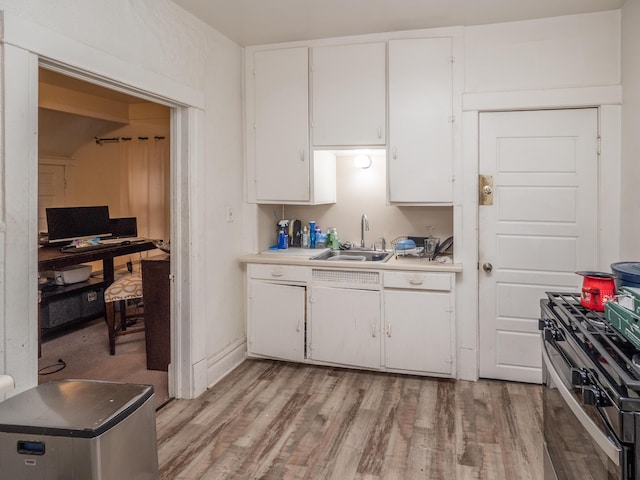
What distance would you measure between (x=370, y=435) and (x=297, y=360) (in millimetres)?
1087

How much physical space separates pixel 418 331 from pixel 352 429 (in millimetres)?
919

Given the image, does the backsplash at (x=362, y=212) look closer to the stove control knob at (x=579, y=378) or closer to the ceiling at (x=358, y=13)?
the ceiling at (x=358, y=13)

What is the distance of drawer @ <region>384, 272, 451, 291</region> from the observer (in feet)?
10.3

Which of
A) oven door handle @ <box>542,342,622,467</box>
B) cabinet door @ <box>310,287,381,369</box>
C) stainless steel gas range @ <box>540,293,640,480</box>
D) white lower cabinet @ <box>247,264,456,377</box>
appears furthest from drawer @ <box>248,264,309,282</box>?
oven door handle @ <box>542,342,622,467</box>

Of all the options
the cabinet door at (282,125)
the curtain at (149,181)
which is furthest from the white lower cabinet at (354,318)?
the curtain at (149,181)

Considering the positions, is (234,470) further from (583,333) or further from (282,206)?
(282,206)

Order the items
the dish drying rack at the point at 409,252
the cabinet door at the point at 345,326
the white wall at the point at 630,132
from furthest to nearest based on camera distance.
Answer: the dish drying rack at the point at 409,252 → the cabinet door at the point at 345,326 → the white wall at the point at 630,132

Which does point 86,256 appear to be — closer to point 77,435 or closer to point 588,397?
point 77,435

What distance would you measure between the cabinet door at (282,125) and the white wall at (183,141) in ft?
0.56

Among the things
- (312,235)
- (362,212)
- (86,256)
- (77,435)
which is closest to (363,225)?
(362,212)

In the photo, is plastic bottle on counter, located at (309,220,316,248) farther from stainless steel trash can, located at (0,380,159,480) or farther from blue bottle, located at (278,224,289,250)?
stainless steel trash can, located at (0,380,159,480)

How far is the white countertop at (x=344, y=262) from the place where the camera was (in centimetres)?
316

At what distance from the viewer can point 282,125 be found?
355 cm

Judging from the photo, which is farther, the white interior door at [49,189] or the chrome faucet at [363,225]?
the white interior door at [49,189]
